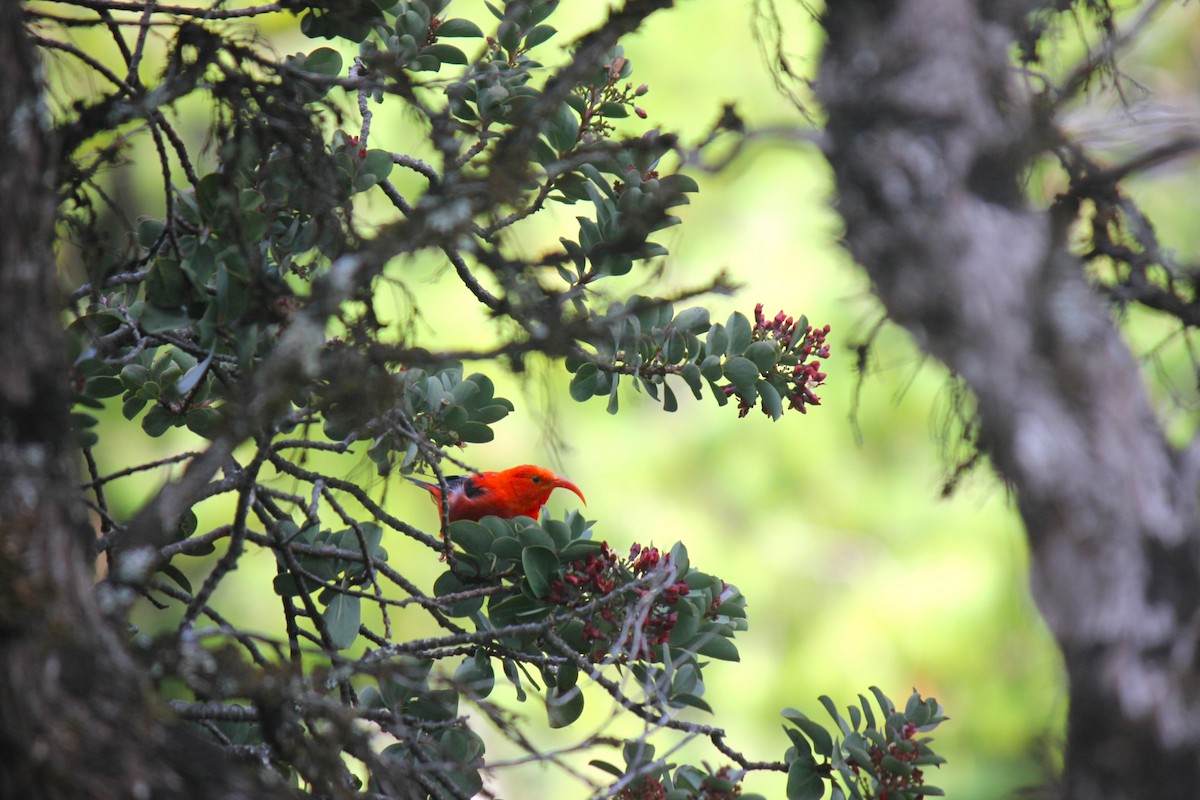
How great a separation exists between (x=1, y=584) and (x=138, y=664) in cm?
20

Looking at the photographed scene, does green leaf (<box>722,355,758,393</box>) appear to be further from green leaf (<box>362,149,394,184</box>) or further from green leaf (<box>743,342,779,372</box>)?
green leaf (<box>362,149,394,184</box>)

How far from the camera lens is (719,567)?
5742 millimetres

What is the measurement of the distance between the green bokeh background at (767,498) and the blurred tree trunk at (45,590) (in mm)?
3750

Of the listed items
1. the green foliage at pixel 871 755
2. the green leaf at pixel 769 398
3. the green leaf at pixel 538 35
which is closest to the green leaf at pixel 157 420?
the green leaf at pixel 538 35

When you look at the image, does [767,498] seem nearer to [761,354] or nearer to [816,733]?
[761,354]

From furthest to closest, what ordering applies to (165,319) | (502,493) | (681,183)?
(502,493)
(681,183)
(165,319)

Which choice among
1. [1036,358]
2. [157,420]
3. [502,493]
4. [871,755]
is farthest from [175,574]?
[1036,358]

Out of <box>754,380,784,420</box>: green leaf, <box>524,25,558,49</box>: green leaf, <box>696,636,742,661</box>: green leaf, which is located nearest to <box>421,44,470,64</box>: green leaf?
<box>524,25,558,49</box>: green leaf

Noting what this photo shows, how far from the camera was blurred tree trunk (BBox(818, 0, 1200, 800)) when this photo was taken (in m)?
1.07

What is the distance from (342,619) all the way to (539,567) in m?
0.41

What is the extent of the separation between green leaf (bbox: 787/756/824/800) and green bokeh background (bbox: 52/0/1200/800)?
2771mm

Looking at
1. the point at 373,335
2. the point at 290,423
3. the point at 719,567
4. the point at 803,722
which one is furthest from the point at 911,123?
the point at 719,567

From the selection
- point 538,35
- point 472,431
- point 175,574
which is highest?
point 538,35

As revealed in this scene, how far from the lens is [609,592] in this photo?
2.05 m
